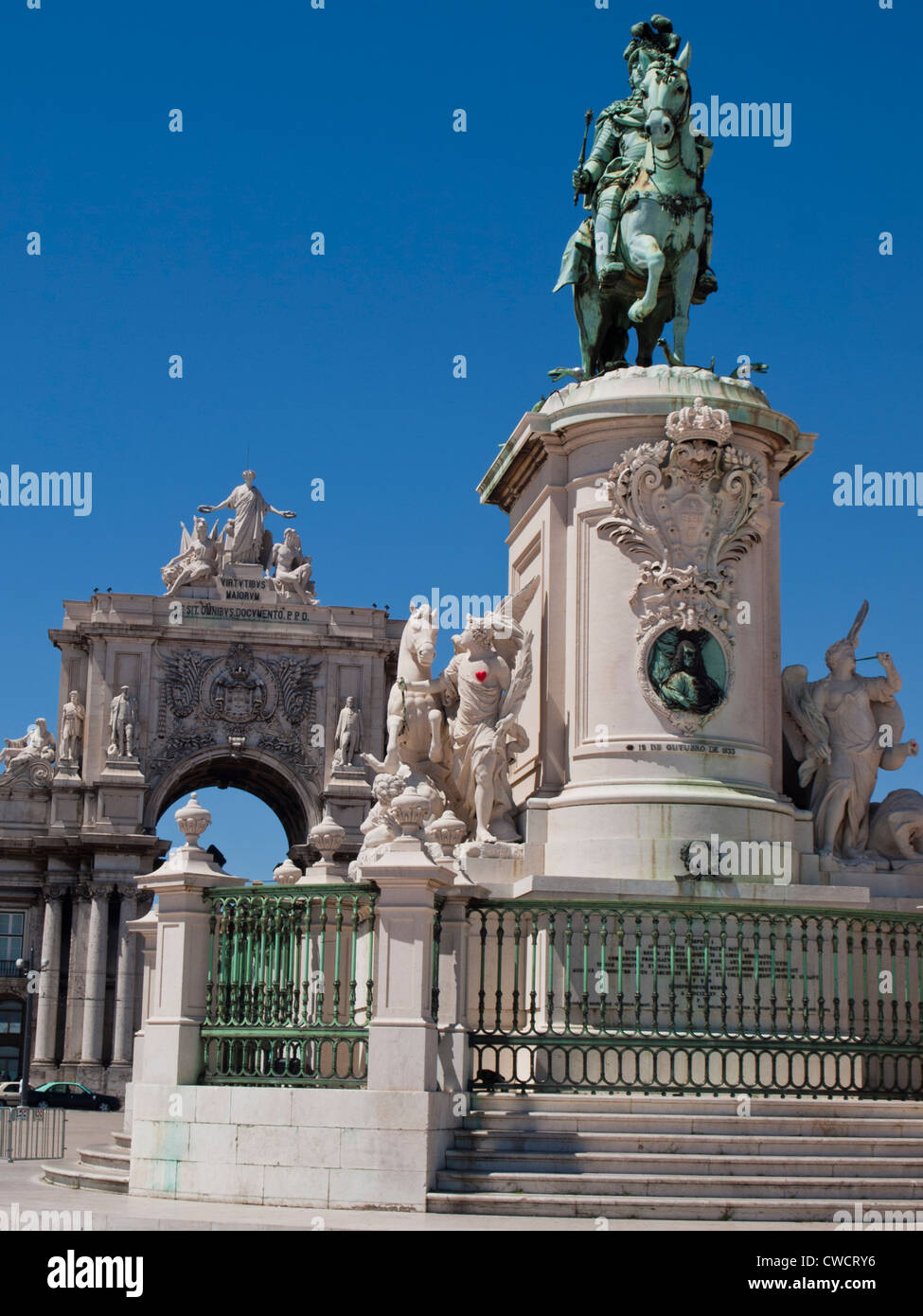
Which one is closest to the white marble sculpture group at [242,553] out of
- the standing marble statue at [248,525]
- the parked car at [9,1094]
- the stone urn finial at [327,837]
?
the standing marble statue at [248,525]

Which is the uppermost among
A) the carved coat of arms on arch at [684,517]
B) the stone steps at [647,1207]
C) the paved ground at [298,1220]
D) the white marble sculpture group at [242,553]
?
the white marble sculpture group at [242,553]

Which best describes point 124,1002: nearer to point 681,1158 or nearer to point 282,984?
point 282,984

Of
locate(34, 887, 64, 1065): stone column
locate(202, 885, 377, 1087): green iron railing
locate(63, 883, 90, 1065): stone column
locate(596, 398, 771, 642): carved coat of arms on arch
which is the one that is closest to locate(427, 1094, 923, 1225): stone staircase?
locate(202, 885, 377, 1087): green iron railing

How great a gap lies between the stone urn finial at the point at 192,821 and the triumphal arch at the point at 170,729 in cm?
5478

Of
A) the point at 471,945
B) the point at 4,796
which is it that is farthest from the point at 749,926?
the point at 4,796

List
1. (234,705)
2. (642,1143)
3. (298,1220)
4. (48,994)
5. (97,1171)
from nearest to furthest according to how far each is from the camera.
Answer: (298,1220)
(642,1143)
(97,1171)
(48,994)
(234,705)

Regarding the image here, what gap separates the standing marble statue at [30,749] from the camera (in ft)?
243

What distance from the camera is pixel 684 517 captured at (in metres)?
16.6

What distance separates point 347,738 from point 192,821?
59.0 meters

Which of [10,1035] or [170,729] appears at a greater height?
[170,729]

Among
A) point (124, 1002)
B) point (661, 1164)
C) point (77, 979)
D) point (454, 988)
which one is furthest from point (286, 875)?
point (77, 979)

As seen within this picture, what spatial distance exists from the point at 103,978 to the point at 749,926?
2241 inches

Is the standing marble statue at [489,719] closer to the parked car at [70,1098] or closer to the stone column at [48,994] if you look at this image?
the parked car at [70,1098]
